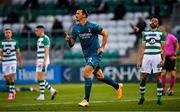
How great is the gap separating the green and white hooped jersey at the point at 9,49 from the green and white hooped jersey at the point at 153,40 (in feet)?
18.4

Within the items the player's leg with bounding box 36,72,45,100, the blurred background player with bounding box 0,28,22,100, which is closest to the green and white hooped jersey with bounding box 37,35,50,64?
the player's leg with bounding box 36,72,45,100

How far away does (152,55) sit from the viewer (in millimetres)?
16391

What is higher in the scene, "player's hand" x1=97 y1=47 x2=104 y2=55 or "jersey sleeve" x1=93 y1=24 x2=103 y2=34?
"jersey sleeve" x1=93 y1=24 x2=103 y2=34

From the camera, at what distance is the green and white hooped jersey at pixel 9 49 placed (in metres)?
20.2

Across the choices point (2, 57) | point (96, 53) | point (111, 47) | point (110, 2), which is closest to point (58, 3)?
point (110, 2)

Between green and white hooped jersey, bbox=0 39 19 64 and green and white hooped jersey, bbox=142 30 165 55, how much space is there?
18.4 ft

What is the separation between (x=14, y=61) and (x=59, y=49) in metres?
11.2

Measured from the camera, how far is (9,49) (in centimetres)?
2020

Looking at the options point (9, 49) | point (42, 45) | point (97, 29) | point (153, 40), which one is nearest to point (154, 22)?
point (153, 40)

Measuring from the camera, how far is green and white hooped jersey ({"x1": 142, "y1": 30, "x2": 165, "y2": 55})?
16.3 metres

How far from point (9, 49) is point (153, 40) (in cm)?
596

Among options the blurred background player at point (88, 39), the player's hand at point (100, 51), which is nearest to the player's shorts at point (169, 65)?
the blurred background player at point (88, 39)

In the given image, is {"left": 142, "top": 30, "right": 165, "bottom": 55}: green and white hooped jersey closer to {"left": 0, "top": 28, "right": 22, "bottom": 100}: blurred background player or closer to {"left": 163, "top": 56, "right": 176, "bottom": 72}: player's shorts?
{"left": 163, "top": 56, "right": 176, "bottom": 72}: player's shorts

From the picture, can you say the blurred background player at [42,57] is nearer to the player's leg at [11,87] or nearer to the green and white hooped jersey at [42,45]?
the green and white hooped jersey at [42,45]
